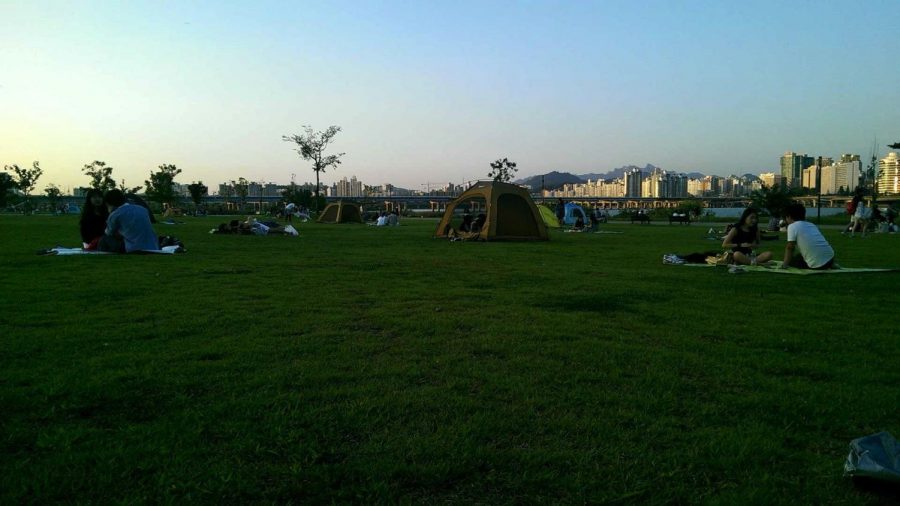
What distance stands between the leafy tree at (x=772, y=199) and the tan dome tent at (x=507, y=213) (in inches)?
1051

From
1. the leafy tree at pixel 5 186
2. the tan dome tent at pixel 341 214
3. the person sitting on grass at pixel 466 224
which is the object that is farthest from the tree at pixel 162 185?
the person sitting on grass at pixel 466 224

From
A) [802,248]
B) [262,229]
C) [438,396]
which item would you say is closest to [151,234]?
[262,229]

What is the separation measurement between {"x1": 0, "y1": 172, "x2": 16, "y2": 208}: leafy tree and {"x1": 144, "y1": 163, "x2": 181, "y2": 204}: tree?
13.4 metres

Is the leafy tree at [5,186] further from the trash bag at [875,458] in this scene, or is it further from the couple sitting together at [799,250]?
the trash bag at [875,458]

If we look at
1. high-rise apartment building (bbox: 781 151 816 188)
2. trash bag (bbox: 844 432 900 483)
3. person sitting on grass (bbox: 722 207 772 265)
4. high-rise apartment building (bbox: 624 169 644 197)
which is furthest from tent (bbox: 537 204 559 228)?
high-rise apartment building (bbox: 624 169 644 197)

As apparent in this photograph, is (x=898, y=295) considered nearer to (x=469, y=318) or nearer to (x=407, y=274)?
(x=469, y=318)

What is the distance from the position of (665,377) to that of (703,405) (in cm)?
52

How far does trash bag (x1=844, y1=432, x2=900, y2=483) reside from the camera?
2373 millimetres

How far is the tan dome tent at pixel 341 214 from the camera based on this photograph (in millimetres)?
40500

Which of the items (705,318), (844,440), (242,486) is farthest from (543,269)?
(242,486)

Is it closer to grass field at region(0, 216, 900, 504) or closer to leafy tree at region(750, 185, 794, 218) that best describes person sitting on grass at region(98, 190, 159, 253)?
grass field at region(0, 216, 900, 504)

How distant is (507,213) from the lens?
19703mm

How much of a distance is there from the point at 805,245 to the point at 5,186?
7810 centimetres

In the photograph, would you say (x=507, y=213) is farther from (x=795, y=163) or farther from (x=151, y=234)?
(x=795, y=163)
